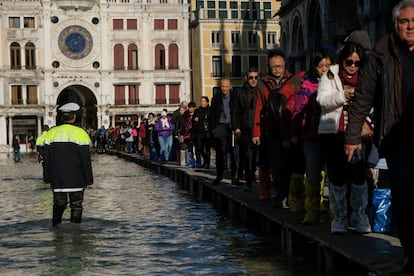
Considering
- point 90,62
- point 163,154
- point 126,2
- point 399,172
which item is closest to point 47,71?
point 90,62

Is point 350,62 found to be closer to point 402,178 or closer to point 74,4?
point 402,178

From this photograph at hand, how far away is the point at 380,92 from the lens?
5.89 meters

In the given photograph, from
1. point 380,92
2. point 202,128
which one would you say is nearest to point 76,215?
point 380,92

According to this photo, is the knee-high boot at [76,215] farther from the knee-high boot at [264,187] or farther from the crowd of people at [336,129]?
the knee-high boot at [264,187]

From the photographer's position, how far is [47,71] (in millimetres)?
74500

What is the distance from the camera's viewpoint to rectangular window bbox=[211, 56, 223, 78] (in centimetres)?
7894

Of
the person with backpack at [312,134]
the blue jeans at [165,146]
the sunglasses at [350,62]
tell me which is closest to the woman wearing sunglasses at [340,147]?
the sunglasses at [350,62]

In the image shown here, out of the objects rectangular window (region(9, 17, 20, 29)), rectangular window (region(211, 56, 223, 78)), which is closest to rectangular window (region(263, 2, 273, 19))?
rectangular window (region(211, 56, 223, 78))

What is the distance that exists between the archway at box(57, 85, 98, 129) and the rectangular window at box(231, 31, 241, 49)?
48.0 feet

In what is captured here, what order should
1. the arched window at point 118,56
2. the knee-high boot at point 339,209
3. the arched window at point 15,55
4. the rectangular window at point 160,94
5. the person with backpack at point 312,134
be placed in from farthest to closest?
the rectangular window at point 160,94, the arched window at point 118,56, the arched window at point 15,55, the person with backpack at point 312,134, the knee-high boot at point 339,209

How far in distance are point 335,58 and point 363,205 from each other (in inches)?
58.7

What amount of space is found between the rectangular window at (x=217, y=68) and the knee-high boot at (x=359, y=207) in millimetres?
71398

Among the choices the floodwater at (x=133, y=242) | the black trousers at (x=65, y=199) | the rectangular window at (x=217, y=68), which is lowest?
the floodwater at (x=133, y=242)

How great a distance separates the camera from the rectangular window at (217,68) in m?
78.9
